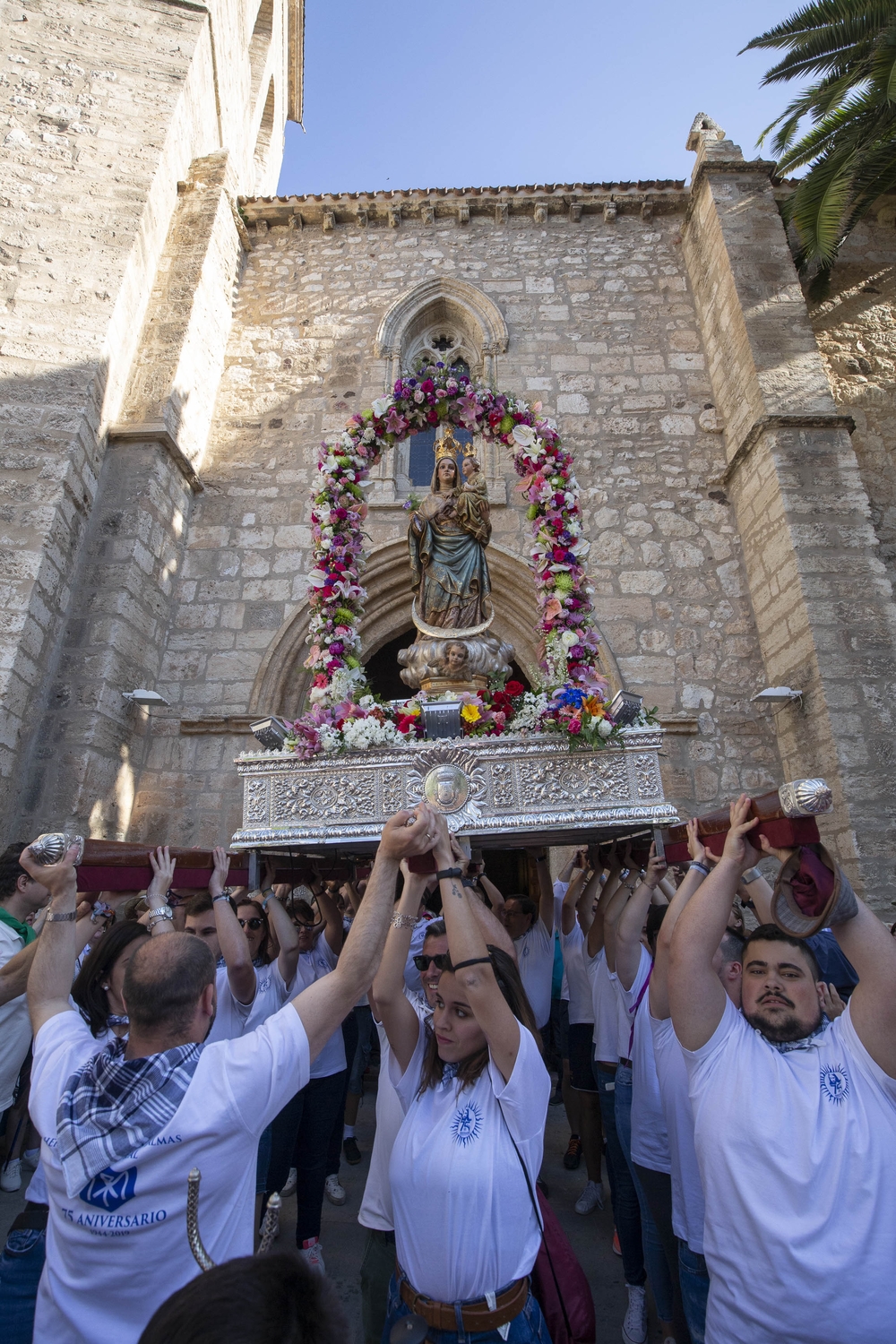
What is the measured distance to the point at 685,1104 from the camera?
103 inches

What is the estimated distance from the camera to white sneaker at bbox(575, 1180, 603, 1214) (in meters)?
3.99

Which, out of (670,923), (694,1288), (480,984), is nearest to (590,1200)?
(694,1288)

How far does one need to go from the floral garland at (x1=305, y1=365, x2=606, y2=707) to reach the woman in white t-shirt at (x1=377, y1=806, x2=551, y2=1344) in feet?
7.76

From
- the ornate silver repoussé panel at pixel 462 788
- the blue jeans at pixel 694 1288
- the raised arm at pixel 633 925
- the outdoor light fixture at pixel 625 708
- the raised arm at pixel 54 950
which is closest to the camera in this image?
the raised arm at pixel 54 950

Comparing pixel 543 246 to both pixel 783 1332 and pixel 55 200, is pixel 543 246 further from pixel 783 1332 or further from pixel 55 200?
pixel 783 1332

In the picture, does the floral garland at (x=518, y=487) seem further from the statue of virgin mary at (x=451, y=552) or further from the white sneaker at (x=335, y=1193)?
the white sneaker at (x=335, y=1193)

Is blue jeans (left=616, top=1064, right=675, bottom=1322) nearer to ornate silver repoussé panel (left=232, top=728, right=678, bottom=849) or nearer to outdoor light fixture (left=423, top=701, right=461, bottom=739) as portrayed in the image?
ornate silver repoussé panel (left=232, top=728, right=678, bottom=849)

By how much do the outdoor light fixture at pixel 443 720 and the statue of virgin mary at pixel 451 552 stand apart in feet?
3.20

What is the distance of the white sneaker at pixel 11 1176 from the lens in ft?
13.6

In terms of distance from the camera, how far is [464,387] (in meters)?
5.23

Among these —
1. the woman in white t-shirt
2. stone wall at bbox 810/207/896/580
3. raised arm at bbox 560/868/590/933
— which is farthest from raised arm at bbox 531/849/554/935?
stone wall at bbox 810/207/896/580

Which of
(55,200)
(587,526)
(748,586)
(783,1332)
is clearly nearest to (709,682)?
(748,586)

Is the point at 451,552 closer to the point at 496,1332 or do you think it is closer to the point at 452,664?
the point at 452,664

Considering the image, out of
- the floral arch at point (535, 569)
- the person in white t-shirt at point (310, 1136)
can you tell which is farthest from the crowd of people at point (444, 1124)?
the floral arch at point (535, 569)
